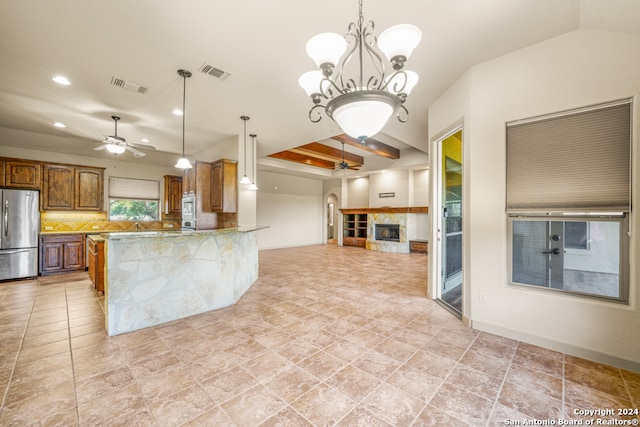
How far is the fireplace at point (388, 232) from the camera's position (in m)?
9.25

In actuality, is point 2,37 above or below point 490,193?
above

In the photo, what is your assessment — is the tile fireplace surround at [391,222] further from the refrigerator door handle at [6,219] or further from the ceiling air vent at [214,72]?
the refrigerator door handle at [6,219]

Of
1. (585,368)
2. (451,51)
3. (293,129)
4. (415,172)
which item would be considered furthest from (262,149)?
(585,368)

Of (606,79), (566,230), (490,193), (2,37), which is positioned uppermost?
(2,37)

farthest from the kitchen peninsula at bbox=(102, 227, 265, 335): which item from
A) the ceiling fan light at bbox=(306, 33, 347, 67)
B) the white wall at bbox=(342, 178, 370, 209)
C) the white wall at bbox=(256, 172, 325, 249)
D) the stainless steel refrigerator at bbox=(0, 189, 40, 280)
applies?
the white wall at bbox=(342, 178, 370, 209)

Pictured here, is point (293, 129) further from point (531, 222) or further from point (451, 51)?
point (531, 222)

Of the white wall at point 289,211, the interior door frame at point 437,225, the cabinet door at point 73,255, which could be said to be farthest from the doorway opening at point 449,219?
the cabinet door at point 73,255

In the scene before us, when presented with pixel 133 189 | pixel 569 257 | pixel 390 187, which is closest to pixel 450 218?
pixel 569 257

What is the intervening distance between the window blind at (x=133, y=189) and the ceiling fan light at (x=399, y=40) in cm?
805

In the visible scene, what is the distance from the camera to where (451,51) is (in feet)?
8.68

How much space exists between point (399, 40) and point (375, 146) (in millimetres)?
5995

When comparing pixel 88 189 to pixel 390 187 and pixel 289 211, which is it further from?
pixel 390 187

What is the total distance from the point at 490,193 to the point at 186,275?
365 centimetres

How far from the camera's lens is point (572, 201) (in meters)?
2.37
